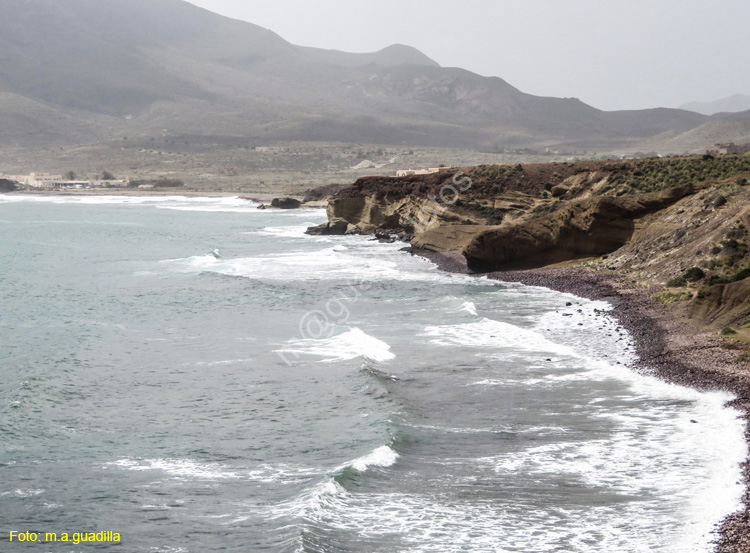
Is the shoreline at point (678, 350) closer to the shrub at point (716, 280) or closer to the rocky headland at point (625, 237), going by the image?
the rocky headland at point (625, 237)

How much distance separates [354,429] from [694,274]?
60.8 ft

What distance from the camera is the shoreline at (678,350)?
554 inches

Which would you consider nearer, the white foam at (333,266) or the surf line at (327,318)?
the surf line at (327,318)

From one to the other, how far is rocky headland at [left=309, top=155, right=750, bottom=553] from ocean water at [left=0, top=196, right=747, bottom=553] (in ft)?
4.44

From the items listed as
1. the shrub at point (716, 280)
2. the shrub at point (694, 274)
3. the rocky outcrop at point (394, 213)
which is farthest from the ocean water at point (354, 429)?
the rocky outcrop at point (394, 213)

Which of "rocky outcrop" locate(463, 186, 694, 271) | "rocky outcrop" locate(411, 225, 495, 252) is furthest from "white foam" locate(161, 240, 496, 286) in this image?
"rocky outcrop" locate(463, 186, 694, 271)

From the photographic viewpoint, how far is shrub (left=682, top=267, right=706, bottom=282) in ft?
107

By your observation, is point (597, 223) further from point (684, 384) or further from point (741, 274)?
point (684, 384)

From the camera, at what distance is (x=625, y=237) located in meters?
42.7

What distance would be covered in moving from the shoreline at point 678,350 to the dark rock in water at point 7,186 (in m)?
178

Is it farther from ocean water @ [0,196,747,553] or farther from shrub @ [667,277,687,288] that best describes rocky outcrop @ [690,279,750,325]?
shrub @ [667,277,687,288]

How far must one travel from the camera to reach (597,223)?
141 feet

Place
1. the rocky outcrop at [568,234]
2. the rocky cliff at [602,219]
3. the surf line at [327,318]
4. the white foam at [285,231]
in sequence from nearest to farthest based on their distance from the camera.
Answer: the surf line at [327,318], the rocky cliff at [602,219], the rocky outcrop at [568,234], the white foam at [285,231]

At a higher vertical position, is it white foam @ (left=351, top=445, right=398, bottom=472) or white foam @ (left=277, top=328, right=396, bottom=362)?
white foam @ (left=277, top=328, right=396, bottom=362)
